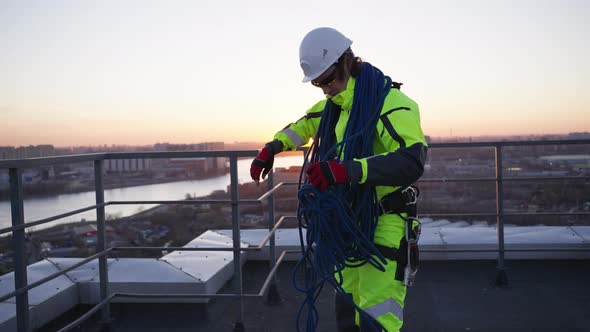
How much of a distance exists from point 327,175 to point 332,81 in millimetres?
510

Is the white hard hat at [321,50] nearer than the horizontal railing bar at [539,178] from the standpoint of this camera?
Yes

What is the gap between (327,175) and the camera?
71.5 inches

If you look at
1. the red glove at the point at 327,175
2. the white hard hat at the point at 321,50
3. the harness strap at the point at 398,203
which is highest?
the white hard hat at the point at 321,50

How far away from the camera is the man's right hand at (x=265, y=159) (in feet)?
8.30

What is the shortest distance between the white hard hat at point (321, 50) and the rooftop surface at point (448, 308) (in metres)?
1.89

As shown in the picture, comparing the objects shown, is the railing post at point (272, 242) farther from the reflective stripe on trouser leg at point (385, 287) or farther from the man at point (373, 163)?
the reflective stripe on trouser leg at point (385, 287)

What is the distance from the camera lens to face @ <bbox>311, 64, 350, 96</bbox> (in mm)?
2125

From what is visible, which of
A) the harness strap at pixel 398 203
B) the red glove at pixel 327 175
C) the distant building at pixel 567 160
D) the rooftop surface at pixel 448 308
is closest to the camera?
the red glove at pixel 327 175

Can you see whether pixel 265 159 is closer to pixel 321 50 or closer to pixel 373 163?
pixel 321 50

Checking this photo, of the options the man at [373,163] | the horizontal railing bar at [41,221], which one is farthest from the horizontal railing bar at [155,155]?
the man at [373,163]

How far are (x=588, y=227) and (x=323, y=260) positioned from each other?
4076 millimetres

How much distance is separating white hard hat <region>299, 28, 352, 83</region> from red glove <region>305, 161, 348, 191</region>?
0.45m

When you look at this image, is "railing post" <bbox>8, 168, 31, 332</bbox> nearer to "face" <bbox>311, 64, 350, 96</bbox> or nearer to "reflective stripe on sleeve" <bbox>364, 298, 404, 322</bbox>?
"face" <bbox>311, 64, 350, 96</bbox>

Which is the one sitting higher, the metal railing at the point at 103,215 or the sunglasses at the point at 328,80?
the sunglasses at the point at 328,80
